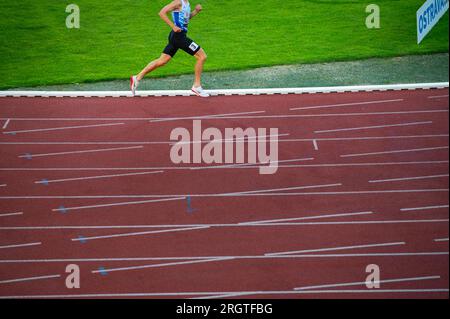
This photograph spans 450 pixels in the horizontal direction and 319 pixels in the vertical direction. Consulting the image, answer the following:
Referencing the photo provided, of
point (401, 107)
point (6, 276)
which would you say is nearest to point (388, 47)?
point (401, 107)

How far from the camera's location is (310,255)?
305 inches

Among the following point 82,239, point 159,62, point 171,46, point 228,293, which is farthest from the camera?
point 159,62

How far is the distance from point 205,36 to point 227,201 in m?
6.29

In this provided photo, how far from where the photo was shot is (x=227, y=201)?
351 inches

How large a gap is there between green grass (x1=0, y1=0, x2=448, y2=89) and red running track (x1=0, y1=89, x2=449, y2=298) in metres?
1.52

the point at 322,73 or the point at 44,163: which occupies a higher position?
the point at 322,73

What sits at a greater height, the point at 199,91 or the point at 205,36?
the point at 205,36

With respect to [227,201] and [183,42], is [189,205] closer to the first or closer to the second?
[227,201]

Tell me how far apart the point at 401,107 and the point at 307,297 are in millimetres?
5101

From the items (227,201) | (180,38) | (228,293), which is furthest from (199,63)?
(228,293)

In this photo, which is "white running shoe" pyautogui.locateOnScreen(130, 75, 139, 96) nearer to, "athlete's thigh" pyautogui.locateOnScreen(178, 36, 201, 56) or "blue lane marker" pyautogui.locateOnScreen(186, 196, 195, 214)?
"athlete's thigh" pyautogui.locateOnScreen(178, 36, 201, 56)

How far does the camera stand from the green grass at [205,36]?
13.3m

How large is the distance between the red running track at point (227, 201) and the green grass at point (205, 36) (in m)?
1.52
